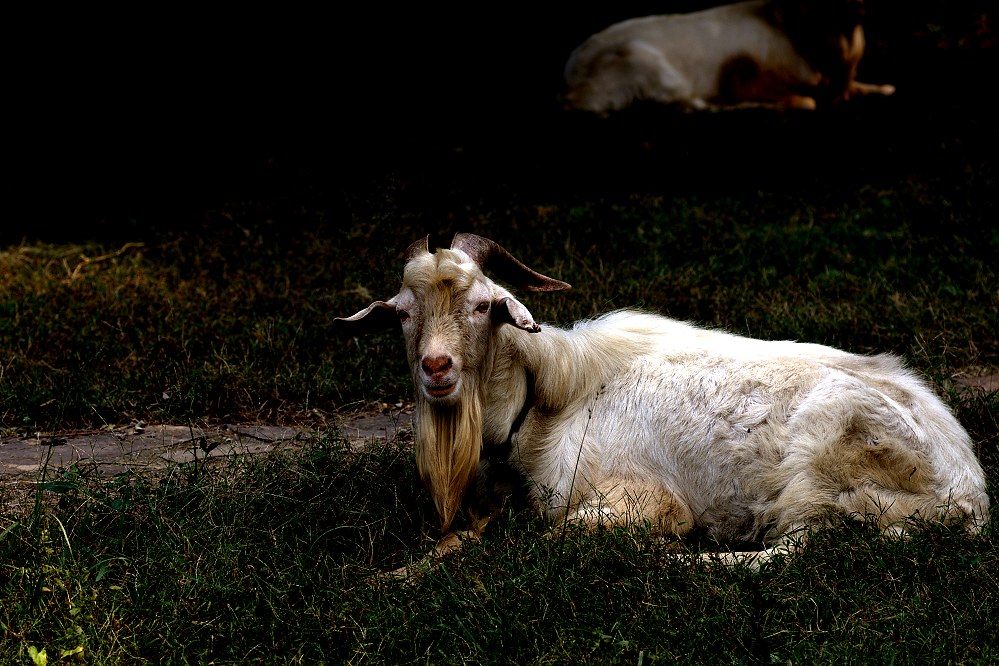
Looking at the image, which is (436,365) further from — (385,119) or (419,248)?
(385,119)

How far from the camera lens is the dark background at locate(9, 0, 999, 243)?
33.7 feet

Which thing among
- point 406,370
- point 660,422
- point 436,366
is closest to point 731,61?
point 406,370

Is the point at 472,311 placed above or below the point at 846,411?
above

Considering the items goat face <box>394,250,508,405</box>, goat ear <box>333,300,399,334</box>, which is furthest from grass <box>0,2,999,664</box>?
goat ear <box>333,300,399,334</box>

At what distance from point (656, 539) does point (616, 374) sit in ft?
2.92

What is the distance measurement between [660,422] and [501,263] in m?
0.95

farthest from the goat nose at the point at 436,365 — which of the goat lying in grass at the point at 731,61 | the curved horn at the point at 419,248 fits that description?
the goat lying in grass at the point at 731,61

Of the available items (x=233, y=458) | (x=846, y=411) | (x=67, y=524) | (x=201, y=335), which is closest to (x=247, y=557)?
(x=67, y=524)

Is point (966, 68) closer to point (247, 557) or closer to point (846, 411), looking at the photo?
point (846, 411)

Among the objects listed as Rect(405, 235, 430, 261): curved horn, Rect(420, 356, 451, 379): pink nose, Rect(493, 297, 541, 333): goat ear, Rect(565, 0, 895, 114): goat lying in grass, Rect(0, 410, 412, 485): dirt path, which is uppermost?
Rect(405, 235, 430, 261): curved horn

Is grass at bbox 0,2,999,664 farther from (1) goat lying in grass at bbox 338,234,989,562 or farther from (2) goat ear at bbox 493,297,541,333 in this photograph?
(2) goat ear at bbox 493,297,541,333

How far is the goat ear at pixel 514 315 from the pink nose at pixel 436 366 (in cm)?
31

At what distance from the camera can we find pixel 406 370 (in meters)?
6.83

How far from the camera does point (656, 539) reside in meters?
4.36
